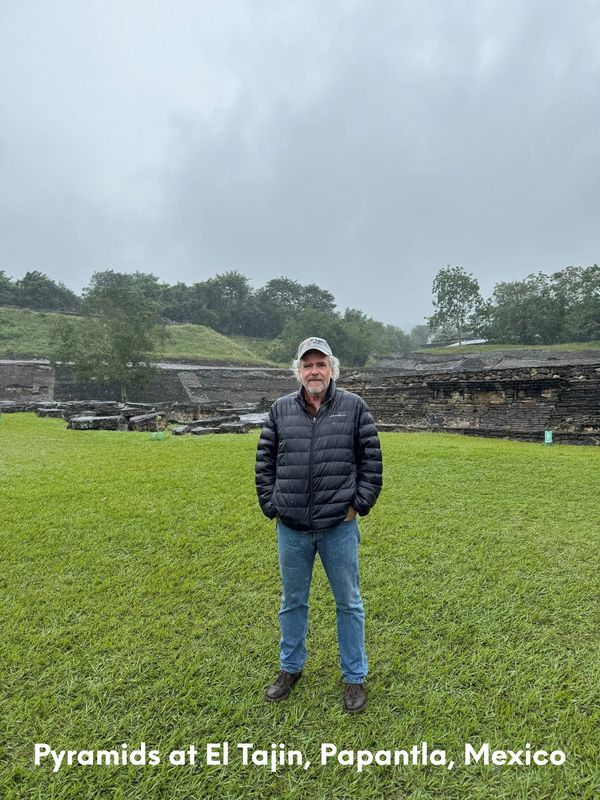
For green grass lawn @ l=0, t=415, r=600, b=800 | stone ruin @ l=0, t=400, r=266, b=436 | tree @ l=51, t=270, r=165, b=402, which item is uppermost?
tree @ l=51, t=270, r=165, b=402

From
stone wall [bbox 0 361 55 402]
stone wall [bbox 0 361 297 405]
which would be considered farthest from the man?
stone wall [bbox 0 361 55 402]

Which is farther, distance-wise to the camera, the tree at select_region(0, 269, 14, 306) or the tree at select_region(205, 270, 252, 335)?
the tree at select_region(205, 270, 252, 335)

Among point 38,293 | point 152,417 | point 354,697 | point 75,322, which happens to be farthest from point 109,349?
point 38,293

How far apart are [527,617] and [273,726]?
168 centimetres

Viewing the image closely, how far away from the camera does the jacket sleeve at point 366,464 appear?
194 centimetres

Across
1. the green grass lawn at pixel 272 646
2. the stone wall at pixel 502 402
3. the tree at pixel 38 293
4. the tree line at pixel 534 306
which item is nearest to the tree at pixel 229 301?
the tree at pixel 38 293

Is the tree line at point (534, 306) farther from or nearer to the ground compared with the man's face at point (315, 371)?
farther from the ground

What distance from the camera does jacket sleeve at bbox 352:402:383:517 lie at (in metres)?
1.94

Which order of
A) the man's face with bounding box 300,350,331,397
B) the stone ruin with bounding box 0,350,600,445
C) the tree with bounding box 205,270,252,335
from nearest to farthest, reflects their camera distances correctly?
the man's face with bounding box 300,350,331,397, the stone ruin with bounding box 0,350,600,445, the tree with bounding box 205,270,252,335

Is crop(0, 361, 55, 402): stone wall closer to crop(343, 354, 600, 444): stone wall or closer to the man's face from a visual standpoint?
crop(343, 354, 600, 444): stone wall

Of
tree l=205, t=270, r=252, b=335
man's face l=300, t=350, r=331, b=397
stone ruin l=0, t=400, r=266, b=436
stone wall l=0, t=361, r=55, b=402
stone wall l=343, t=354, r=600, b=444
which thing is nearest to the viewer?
man's face l=300, t=350, r=331, b=397

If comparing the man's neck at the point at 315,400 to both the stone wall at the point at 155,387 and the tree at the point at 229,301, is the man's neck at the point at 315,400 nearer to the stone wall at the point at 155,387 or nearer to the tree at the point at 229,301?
the stone wall at the point at 155,387

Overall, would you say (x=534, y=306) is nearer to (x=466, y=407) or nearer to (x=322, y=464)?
(x=466, y=407)

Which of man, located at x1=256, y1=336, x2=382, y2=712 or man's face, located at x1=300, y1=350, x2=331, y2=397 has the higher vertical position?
man's face, located at x1=300, y1=350, x2=331, y2=397
